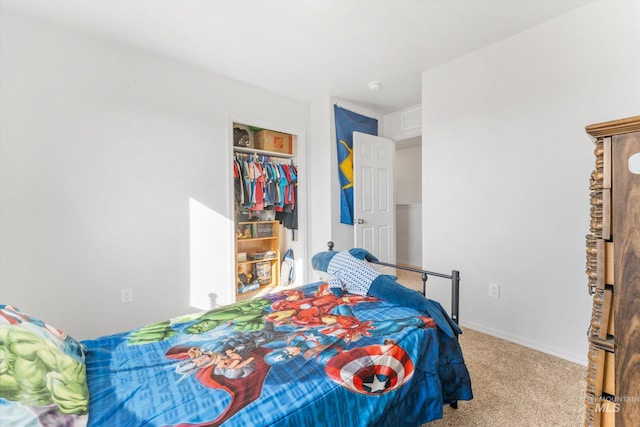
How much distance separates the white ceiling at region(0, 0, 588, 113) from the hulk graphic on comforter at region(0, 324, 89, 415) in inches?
81.1

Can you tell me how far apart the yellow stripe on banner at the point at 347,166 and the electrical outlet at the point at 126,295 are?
243 centimetres

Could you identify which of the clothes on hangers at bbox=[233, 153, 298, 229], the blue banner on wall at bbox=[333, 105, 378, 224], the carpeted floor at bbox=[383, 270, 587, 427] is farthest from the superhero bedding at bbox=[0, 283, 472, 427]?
the blue banner on wall at bbox=[333, 105, 378, 224]

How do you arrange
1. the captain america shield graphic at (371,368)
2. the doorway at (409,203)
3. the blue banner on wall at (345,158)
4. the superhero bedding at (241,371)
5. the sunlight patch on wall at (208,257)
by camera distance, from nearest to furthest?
the superhero bedding at (241,371) → the captain america shield graphic at (371,368) → the sunlight patch on wall at (208,257) → the blue banner on wall at (345,158) → the doorway at (409,203)

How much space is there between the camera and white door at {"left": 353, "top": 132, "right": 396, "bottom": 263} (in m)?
3.64

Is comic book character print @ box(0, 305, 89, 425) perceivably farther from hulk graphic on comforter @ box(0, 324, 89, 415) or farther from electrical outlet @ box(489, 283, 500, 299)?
electrical outlet @ box(489, 283, 500, 299)

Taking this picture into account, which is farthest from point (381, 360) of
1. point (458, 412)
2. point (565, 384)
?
point (565, 384)

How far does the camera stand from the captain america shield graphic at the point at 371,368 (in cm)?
104

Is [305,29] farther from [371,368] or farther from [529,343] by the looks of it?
[529,343]

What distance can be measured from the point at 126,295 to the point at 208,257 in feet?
2.41

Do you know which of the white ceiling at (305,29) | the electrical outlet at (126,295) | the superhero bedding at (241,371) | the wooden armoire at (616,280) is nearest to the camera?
the wooden armoire at (616,280)

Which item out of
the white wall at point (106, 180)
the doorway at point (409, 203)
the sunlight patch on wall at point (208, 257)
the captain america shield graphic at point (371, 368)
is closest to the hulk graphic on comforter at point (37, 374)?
the captain america shield graphic at point (371, 368)

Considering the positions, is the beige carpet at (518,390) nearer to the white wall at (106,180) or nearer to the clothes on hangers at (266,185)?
the white wall at (106,180)

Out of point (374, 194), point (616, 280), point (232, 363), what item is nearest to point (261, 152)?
point (374, 194)

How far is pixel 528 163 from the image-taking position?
2275mm
